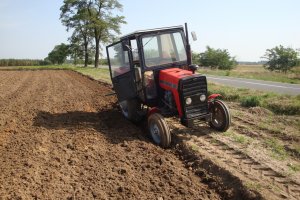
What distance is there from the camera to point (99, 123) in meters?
7.89

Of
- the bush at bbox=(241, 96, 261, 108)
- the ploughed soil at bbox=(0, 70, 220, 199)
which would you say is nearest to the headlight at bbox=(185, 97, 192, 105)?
the ploughed soil at bbox=(0, 70, 220, 199)

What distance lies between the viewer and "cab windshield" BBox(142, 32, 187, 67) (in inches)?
265

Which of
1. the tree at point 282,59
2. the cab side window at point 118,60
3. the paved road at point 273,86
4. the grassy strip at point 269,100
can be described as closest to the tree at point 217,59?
the tree at point 282,59

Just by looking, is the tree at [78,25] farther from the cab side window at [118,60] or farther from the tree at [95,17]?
the cab side window at [118,60]

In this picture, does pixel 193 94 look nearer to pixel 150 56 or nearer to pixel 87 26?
pixel 150 56

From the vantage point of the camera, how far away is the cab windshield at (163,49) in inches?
265

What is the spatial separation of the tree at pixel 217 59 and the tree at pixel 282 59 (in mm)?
9867

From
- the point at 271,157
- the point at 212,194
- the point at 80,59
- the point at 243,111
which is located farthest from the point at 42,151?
the point at 80,59

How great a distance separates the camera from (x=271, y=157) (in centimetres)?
528

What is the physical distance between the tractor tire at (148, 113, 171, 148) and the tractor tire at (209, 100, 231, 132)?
1.42 meters

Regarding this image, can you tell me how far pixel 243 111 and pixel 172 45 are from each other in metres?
3.21

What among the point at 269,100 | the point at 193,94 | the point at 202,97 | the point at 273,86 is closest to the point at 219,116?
the point at 202,97

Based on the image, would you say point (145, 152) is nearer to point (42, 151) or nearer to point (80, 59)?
point (42, 151)

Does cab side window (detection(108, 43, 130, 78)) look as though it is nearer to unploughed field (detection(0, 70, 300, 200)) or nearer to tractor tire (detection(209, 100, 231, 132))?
unploughed field (detection(0, 70, 300, 200))
